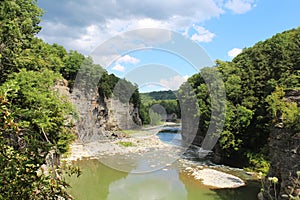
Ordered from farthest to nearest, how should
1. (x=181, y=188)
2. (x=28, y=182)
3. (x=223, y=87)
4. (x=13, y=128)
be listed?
(x=223, y=87) < (x=181, y=188) < (x=28, y=182) < (x=13, y=128)

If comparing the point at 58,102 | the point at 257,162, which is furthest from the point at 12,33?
the point at 257,162

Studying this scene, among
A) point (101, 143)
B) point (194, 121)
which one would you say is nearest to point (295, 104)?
point (194, 121)

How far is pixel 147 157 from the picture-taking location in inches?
1069

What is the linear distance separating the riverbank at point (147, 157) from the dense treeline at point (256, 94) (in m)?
2.75

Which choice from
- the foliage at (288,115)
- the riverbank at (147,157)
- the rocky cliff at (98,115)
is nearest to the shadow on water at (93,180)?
the riverbank at (147,157)

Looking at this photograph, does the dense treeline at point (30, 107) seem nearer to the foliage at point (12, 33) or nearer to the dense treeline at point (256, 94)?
the foliage at point (12, 33)

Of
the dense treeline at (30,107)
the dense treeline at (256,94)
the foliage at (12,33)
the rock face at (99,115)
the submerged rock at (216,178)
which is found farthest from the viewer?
the rock face at (99,115)

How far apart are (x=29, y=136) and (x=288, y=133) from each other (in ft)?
40.2

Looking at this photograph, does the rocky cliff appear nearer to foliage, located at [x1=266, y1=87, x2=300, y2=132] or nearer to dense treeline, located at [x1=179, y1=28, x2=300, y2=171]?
dense treeline, located at [x1=179, y1=28, x2=300, y2=171]

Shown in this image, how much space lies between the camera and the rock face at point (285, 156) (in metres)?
11.2

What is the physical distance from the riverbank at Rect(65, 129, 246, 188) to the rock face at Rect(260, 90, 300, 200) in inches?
221

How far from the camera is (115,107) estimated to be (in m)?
44.3

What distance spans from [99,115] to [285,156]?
30021 millimetres

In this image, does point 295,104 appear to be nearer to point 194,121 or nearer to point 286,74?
point 286,74
